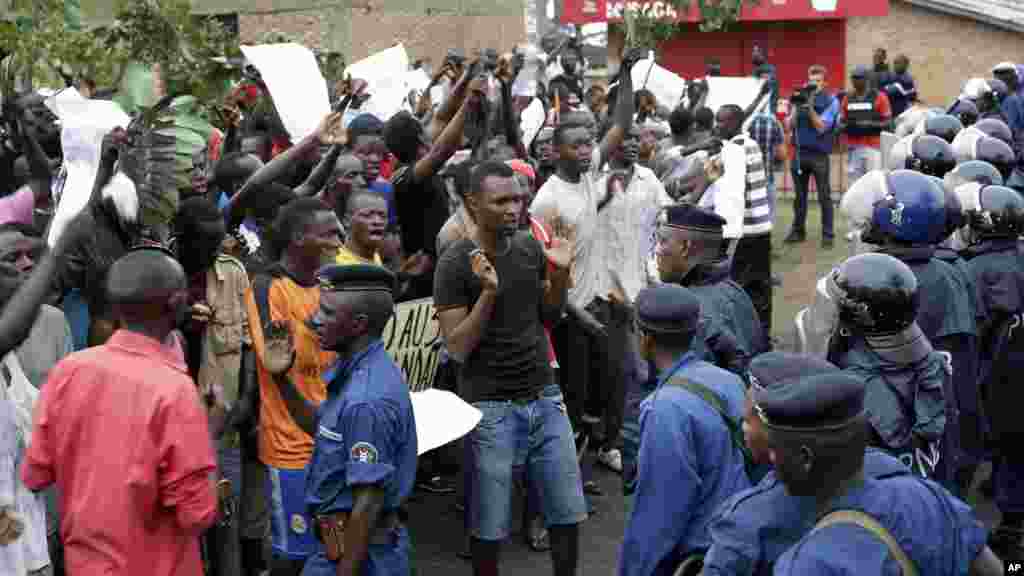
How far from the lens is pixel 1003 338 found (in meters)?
7.37

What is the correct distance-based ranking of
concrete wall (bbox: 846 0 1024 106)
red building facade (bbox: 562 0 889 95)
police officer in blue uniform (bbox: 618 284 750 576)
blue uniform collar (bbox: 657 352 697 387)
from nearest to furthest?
1. police officer in blue uniform (bbox: 618 284 750 576)
2. blue uniform collar (bbox: 657 352 697 387)
3. red building facade (bbox: 562 0 889 95)
4. concrete wall (bbox: 846 0 1024 106)

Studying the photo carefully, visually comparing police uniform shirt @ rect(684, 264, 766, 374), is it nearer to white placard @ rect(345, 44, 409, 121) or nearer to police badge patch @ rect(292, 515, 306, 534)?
police badge patch @ rect(292, 515, 306, 534)

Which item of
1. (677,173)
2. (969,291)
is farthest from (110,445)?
(677,173)

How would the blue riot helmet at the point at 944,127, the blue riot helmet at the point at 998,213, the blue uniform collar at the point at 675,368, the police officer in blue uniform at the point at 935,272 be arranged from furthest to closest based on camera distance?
the blue riot helmet at the point at 944,127 < the blue riot helmet at the point at 998,213 < the police officer in blue uniform at the point at 935,272 < the blue uniform collar at the point at 675,368

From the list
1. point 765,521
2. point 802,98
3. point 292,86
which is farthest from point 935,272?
point 802,98

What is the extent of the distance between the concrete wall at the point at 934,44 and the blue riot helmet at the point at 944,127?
20.6 meters

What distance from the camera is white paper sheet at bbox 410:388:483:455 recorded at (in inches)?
235

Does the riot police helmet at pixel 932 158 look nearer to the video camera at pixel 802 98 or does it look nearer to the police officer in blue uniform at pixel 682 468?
the police officer in blue uniform at pixel 682 468

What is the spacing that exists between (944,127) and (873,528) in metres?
7.28

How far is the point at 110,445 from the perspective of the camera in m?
4.24

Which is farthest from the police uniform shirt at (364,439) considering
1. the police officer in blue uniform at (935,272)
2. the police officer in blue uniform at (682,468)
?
the police officer in blue uniform at (935,272)

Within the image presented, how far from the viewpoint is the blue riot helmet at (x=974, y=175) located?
7571mm

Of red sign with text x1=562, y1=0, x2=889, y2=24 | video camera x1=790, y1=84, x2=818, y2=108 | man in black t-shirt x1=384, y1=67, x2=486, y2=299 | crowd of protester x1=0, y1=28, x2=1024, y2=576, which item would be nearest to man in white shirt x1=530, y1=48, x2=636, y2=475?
crowd of protester x1=0, y1=28, x2=1024, y2=576

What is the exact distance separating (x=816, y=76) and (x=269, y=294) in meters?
13.5
